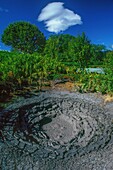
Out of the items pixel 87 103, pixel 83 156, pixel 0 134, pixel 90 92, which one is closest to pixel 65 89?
pixel 90 92

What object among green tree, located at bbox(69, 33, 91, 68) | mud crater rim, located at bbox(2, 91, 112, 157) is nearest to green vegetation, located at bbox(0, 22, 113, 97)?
green tree, located at bbox(69, 33, 91, 68)

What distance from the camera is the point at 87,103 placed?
8750 mm

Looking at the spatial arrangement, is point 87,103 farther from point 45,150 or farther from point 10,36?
point 10,36

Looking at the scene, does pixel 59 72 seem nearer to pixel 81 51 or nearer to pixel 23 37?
pixel 81 51

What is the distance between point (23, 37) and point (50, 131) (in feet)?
114

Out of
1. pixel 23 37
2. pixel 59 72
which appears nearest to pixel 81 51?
pixel 59 72

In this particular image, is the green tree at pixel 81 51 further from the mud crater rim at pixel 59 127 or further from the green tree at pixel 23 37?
the green tree at pixel 23 37

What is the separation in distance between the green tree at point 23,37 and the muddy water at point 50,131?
31531mm

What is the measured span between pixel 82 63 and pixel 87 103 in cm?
636

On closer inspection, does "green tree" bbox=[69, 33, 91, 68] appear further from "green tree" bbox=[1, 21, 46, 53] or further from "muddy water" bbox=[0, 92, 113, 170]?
"green tree" bbox=[1, 21, 46, 53]

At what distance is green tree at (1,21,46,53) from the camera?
130ft

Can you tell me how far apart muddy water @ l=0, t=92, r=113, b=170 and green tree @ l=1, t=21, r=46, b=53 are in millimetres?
31531

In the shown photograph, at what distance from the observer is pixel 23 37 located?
130 feet

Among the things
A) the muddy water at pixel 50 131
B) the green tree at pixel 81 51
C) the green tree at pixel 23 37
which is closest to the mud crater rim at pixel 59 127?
the muddy water at pixel 50 131
